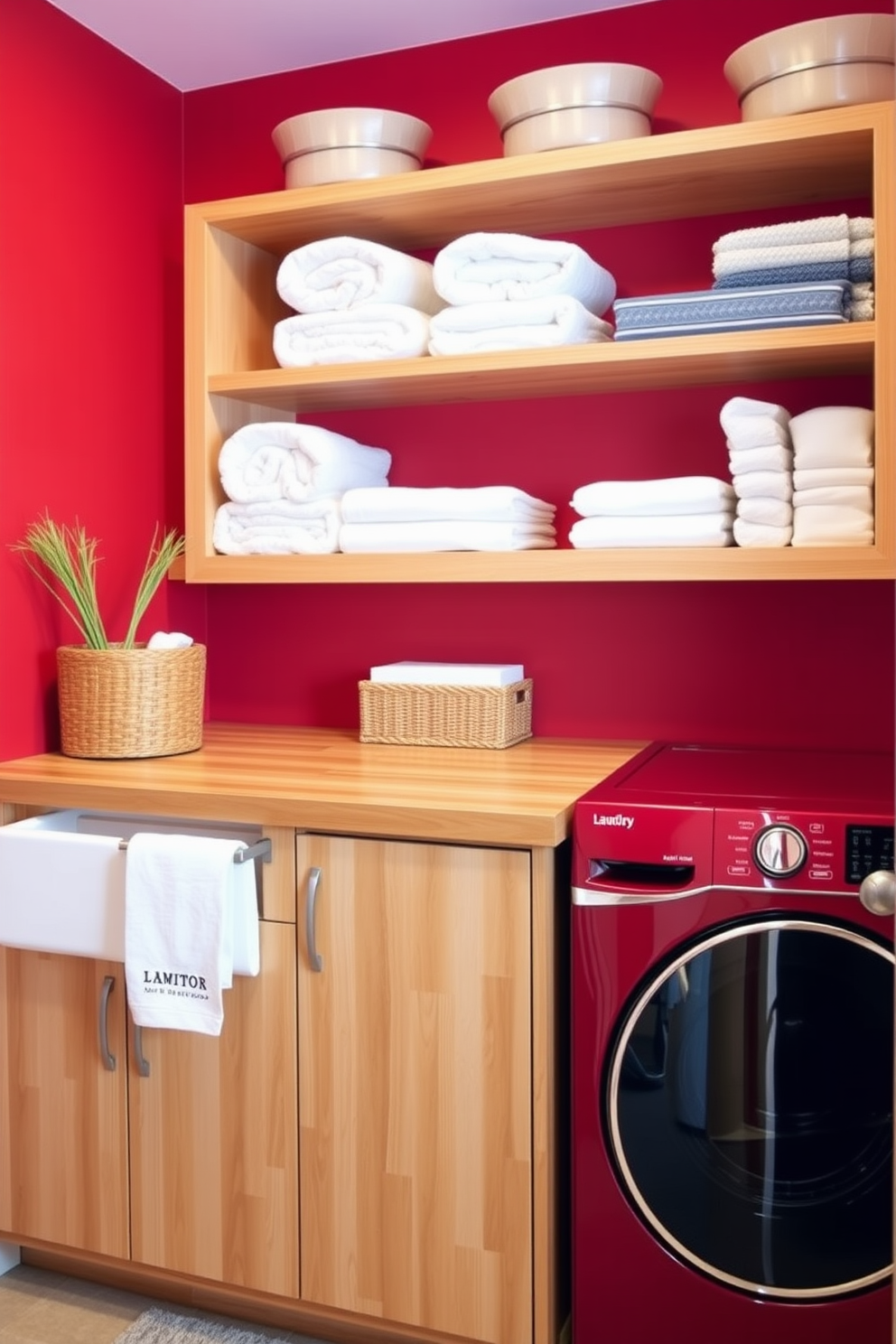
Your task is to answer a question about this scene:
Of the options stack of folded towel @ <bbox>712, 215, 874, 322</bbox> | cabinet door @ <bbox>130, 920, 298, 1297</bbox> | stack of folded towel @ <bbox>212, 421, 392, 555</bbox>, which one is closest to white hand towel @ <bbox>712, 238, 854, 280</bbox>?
stack of folded towel @ <bbox>712, 215, 874, 322</bbox>

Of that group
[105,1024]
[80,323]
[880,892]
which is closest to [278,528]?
[80,323]

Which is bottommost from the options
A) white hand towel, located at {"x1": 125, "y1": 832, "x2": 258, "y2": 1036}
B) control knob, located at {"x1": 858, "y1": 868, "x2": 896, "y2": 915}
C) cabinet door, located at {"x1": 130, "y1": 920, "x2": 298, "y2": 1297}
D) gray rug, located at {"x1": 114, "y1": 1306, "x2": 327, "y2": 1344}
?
gray rug, located at {"x1": 114, "y1": 1306, "x2": 327, "y2": 1344}

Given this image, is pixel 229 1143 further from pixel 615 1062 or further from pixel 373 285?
pixel 373 285

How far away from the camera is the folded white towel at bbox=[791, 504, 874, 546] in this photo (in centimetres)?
191

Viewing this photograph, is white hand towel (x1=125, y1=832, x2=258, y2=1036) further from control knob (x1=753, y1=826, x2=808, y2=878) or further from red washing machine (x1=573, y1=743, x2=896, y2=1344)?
control knob (x1=753, y1=826, x2=808, y2=878)

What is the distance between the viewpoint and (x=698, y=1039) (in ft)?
5.50

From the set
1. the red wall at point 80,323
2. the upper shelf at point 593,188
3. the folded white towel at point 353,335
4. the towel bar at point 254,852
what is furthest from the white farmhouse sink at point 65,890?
the upper shelf at point 593,188

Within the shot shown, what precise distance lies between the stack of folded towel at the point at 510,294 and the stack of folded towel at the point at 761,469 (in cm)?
34

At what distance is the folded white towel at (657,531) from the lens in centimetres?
203

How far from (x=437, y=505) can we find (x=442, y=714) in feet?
1.32

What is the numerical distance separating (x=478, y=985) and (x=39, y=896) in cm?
74

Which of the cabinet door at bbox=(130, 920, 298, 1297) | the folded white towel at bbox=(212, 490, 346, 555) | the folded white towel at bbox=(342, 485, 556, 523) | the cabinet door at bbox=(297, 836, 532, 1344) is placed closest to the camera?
the cabinet door at bbox=(297, 836, 532, 1344)

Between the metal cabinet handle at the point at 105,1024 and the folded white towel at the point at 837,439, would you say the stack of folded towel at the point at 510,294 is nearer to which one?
the folded white towel at the point at 837,439

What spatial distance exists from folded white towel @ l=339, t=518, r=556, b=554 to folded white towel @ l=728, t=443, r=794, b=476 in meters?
0.42
